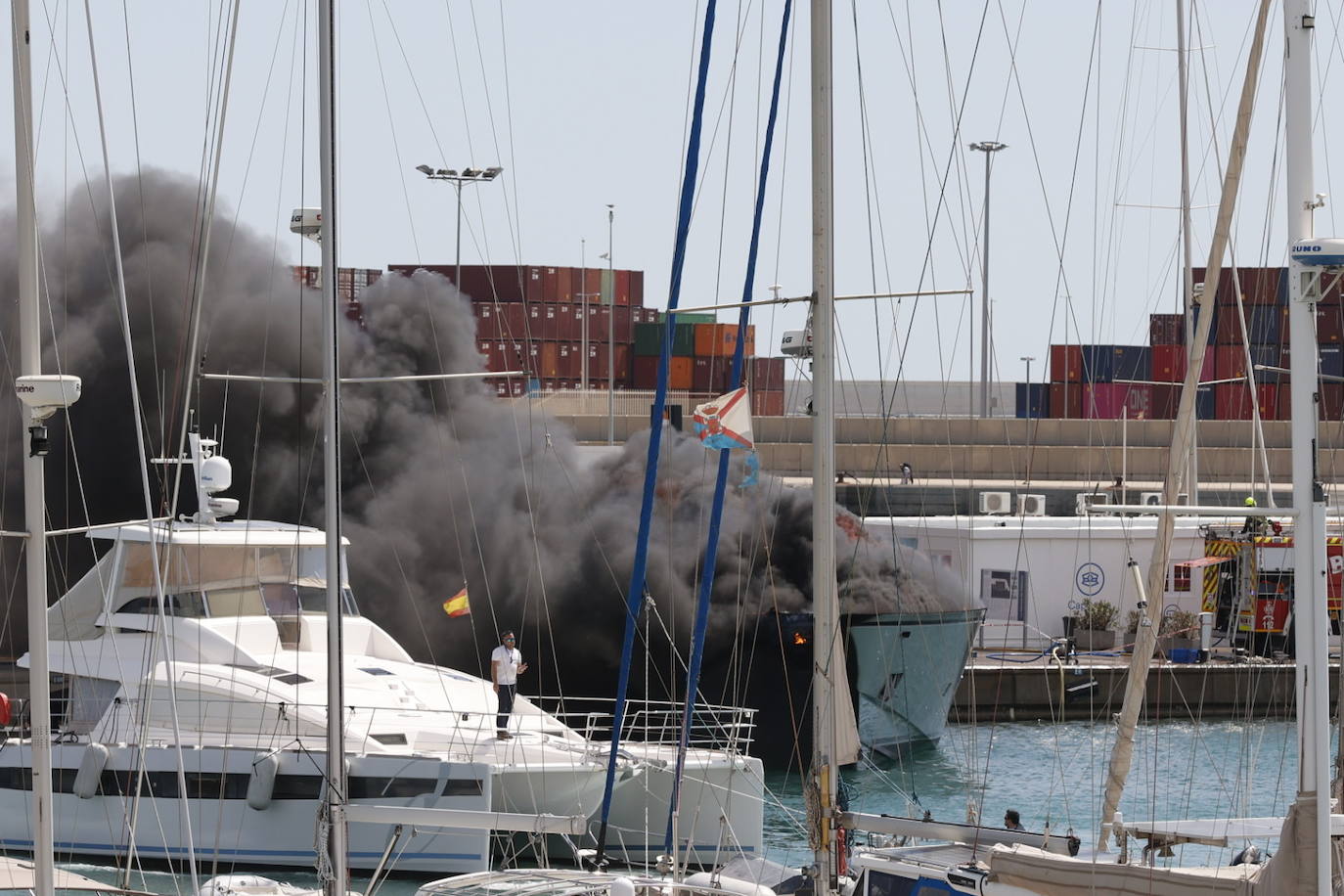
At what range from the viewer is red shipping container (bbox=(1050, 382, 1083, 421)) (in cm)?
6356

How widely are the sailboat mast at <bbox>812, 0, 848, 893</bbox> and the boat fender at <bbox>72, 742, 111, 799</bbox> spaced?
374 inches

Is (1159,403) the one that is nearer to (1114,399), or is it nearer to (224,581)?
(1114,399)

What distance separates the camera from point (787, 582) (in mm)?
28156

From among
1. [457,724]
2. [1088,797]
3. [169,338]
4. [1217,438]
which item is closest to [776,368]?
[1217,438]

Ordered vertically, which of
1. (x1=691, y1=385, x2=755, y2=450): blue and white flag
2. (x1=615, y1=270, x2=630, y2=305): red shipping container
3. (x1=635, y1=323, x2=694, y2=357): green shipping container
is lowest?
(x1=691, y1=385, x2=755, y2=450): blue and white flag

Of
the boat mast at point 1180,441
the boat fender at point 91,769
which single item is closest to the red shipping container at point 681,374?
the boat fender at point 91,769

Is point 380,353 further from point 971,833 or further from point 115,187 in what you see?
point 971,833

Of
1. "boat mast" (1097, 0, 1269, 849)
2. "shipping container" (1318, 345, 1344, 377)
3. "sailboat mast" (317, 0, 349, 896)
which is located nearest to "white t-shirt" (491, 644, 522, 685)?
"sailboat mast" (317, 0, 349, 896)

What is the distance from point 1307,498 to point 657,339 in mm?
56828

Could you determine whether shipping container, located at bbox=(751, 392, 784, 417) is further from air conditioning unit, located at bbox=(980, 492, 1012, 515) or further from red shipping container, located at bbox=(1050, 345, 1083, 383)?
air conditioning unit, located at bbox=(980, 492, 1012, 515)

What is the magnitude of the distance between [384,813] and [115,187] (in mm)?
25963

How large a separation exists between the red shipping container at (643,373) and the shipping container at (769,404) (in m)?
3.99

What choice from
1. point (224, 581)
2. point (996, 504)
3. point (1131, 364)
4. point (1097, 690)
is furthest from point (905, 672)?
point (1131, 364)

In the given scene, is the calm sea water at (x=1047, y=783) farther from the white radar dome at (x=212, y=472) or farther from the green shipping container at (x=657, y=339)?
the green shipping container at (x=657, y=339)
